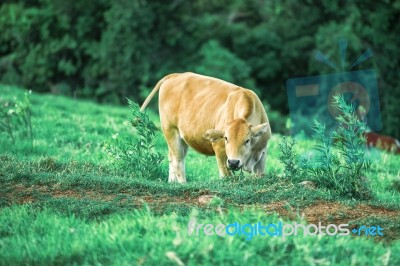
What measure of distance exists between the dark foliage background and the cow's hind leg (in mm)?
17213

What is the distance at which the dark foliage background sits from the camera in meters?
27.3

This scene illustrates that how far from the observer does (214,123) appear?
877 centimetres

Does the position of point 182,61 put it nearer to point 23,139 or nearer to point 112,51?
point 112,51

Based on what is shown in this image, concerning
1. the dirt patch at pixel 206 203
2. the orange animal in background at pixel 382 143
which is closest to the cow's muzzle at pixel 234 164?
the dirt patch at pixel 206 203

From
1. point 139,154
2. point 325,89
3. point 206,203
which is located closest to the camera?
point 206,203

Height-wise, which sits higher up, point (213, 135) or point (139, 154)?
point (213, 135)

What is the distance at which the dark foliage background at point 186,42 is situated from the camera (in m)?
27.3

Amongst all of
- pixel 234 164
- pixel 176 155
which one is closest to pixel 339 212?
pixel 234 164

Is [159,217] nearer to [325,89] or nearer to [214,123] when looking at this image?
[214,123]

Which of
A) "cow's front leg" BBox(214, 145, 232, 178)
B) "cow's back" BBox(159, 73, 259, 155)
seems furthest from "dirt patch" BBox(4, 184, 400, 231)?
"cow's back" BBox(159, 73, 259, 155)

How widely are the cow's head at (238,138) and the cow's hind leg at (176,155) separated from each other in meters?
1.30

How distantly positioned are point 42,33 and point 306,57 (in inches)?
439

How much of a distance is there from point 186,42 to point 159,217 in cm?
2355

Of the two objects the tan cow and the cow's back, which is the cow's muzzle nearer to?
the tan cow
